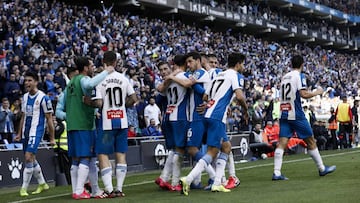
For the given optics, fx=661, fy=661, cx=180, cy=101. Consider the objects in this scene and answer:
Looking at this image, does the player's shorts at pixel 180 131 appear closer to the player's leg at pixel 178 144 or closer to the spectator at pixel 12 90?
the player's leg at pixel 178 144

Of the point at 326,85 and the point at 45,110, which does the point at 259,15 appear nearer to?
the point at 326,85

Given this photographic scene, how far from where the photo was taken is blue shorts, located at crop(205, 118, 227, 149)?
965cm

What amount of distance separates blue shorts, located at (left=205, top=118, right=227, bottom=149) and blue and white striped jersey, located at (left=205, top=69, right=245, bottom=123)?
0.07m

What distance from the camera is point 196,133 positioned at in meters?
10.1

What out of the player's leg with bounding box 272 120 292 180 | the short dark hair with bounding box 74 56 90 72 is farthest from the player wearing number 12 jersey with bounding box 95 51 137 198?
the player's leg with bounding box 272 120 292 180

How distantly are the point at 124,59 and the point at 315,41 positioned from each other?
3950cm

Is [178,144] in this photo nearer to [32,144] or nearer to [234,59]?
[234,59]

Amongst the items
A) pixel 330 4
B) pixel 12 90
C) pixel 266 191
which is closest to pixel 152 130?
pixel 12 90

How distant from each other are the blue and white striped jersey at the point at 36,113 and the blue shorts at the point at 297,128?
4088 mm

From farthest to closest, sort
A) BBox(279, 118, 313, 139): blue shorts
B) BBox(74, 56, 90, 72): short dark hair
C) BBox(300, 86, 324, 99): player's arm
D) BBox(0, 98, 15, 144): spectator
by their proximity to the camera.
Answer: BBox(0, 98, 15, 144): spectator
BBox(279, 118, 313, 139): blue shorts
BBox(300, 86, 324, 99): player's arm
BBox(74, 56, 90, 72): short dark hair

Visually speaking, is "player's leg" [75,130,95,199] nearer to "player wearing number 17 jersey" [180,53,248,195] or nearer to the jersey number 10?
the jersey number 10

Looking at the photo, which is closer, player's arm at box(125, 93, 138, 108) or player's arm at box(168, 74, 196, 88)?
player's arm at box(125, 93, 138, 108)

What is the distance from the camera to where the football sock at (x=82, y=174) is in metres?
9.68

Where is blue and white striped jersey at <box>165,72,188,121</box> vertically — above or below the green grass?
above
